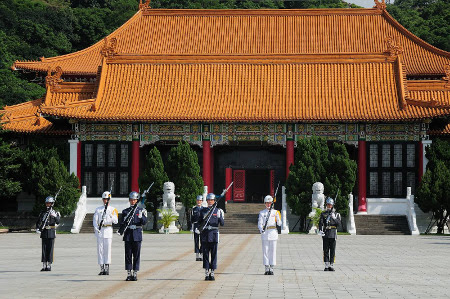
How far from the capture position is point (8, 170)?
142 feet

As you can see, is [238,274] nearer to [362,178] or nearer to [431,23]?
[362,178]

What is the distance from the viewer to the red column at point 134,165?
147ft

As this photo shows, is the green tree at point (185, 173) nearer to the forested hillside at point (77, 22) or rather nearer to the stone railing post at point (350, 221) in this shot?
the stone railing post at point (350, 221)

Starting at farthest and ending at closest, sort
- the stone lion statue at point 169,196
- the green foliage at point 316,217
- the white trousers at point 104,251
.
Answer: the stone lion statue at point 169,196 → the green foliage at point 316,217 → the white trousers at point 104,251

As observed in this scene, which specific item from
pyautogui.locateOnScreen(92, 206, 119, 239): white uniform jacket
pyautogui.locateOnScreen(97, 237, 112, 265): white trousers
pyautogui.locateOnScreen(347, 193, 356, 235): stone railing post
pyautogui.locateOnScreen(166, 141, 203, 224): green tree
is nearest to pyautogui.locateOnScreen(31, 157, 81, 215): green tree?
pyautogui.locateOnScreen(166, 141, 203, 224): green tree

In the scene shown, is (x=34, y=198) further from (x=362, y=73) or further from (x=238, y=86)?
(x=362, y=73)

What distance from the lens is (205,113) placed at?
45.1 meters

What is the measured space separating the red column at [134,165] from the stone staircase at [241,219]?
15.3 feet

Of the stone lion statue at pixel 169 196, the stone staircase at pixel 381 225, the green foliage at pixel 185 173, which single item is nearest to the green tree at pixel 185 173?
the green foliage at pixel 185 173

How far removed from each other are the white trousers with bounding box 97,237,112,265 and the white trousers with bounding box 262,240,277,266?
3289 mm

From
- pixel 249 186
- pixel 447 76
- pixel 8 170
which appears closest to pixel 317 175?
pixel 447 76

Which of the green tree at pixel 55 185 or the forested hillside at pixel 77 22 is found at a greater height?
the forested hillside at pixel 77 22

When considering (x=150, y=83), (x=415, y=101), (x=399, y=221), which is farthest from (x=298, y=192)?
(x=150, y=83)

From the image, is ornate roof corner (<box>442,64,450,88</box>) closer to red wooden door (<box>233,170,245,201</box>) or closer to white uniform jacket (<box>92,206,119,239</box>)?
red wooden door (<box>233,170,245,201</box>)
